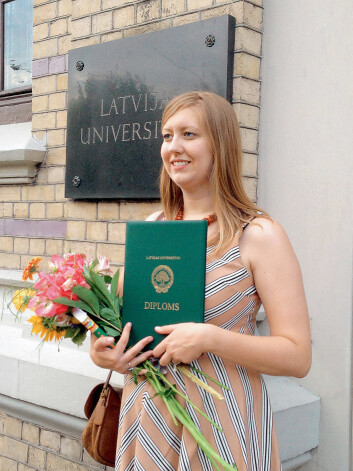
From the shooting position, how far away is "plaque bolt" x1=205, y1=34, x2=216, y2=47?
2579mm

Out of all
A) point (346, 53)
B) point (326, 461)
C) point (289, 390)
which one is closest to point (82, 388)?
point (289, 390)

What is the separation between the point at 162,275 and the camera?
1552 millimetres

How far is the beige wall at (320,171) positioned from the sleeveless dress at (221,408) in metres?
0.88

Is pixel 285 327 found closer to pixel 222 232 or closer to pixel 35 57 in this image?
pixel 222 232

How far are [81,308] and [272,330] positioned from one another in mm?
510

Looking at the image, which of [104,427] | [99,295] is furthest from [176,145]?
[104,427]

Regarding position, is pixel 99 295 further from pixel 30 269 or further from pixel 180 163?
pixel 180 163

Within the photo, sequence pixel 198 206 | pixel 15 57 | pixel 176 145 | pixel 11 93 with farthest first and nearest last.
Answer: pixel 15 57 < pixel 11 93 < pixel 198 206 < pixel 176 145

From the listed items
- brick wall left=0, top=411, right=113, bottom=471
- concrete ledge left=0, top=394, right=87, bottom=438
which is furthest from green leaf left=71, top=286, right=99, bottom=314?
brick wall left=0, top=411, right=113, bottom=471

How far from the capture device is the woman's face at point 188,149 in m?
1.68

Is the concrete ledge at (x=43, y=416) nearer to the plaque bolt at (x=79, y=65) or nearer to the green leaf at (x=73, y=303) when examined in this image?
the green leaf at (x=73, y=303)

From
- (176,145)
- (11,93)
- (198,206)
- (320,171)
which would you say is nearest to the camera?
(176,145)

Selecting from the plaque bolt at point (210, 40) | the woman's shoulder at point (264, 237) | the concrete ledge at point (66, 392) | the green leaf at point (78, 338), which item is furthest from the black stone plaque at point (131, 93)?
the green leaf at point (78, 338)

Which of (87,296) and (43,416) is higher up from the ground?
(87,296)
